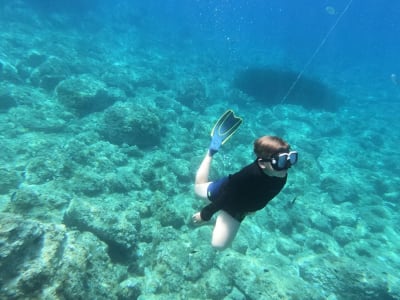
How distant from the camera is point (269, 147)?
12.1 ft

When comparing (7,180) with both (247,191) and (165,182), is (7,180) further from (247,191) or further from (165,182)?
(247,191)

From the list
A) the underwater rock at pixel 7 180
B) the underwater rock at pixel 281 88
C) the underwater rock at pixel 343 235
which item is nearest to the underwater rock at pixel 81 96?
the underwater rock at pixel 7 180

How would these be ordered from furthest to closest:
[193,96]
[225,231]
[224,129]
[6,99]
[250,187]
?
[193,96] < [6,99] < [224,129] < [225,231] < [250,187]

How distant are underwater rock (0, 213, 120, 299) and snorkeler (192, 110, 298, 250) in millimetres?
2453

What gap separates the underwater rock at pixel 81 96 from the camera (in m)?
14.4

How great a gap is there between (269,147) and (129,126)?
9914 millimetres

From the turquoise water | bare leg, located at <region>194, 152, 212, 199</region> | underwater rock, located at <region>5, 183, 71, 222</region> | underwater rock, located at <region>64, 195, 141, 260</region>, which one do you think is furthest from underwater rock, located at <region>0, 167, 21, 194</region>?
bare leg, located at <region>194, 152, 212, 199</region>

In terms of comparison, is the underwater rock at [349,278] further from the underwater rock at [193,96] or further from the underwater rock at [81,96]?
the underwater rock at [193,96]

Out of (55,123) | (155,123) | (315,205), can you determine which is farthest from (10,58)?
(315,205)

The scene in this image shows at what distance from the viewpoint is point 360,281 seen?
8.56 metres

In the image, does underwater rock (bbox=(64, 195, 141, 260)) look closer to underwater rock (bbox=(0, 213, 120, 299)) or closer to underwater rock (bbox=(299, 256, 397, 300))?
underwater rock (bbox=(0, 213, 120, 299))

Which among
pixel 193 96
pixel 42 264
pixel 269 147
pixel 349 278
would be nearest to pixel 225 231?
pixel 269 147

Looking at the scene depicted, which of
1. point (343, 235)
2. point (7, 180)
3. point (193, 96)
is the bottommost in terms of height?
point (343, 235)

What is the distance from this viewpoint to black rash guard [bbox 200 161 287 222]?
3826 millimetres
